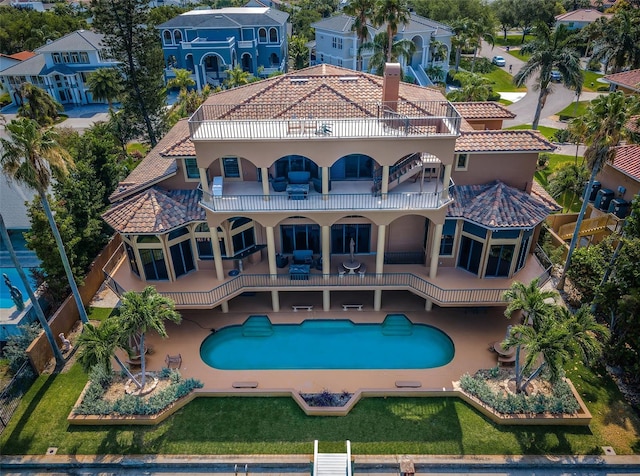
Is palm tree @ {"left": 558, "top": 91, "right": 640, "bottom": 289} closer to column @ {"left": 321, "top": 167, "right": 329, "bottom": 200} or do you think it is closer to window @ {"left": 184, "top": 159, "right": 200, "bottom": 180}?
column @ {"left": 321, "top": 167, "right": 329, "bottom": 200}

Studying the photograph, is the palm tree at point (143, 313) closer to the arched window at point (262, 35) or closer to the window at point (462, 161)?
the window at point (462, 161)

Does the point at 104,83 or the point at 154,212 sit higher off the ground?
the point at 104,83

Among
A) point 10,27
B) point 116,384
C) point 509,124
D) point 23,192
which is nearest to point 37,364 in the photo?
point 116,384

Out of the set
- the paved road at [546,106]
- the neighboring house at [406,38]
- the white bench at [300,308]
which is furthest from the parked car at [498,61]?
the white bench at [300,308]

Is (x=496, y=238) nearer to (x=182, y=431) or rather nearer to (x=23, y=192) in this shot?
(x=182, y=431)

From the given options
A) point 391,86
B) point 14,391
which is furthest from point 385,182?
point 14,391

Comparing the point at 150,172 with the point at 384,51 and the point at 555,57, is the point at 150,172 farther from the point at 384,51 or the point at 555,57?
the point at 555,57
